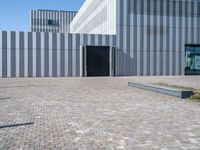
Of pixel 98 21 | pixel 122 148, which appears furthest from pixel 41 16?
pixel 122 148

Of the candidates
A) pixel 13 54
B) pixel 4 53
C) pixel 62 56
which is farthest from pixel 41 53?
pixel 4 53

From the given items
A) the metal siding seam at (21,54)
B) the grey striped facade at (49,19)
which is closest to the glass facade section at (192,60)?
the metal siding seam at (21,54)

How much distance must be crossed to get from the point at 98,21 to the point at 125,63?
9.73m

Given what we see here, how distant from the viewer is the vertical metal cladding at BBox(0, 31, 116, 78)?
30.8 meters

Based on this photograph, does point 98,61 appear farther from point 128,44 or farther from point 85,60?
point 128,44

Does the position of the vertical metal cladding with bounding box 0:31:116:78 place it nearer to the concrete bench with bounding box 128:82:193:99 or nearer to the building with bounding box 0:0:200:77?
the building with bounding box 0:0:200:77

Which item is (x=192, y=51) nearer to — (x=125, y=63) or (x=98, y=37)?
(x=125, y=63)

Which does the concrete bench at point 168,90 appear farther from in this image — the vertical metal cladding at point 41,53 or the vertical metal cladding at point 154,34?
the vertical metal cladding at point 154,34

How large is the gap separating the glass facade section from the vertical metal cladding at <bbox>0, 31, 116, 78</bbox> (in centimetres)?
984

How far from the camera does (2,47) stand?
101 feet

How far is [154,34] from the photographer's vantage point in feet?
111

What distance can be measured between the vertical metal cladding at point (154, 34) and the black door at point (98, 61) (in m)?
1.22

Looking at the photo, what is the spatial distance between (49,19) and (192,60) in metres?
61.2

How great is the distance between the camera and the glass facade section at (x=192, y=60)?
117ft
